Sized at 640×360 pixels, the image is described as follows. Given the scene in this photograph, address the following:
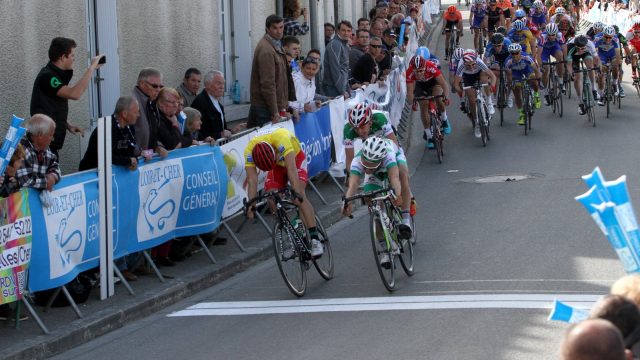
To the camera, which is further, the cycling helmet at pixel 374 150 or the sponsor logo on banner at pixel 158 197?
the cycling helmet at pixel 374 150

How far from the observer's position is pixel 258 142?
10.8 meters

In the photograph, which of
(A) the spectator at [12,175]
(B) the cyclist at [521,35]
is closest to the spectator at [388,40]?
(B) the cyclist at [521,35]

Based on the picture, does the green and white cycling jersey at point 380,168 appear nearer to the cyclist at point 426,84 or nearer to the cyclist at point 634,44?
the cyclist at point 426,84

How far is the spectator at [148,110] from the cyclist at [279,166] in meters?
1.04

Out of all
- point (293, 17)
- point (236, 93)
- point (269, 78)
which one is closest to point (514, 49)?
point (293, 17)

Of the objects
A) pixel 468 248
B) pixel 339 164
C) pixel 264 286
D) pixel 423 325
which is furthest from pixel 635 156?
pixel 423 325

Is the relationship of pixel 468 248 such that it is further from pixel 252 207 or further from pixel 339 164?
pixel 339 164

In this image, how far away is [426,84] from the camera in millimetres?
19781

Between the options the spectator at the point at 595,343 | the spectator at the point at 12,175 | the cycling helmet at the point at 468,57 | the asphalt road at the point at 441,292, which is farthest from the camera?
the cycling helmet at the point at 468,57

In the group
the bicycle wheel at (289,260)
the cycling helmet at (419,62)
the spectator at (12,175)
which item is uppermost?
the cycling helmet at (419,62)

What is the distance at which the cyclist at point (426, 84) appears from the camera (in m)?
19.3

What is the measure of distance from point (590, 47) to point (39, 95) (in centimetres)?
1535

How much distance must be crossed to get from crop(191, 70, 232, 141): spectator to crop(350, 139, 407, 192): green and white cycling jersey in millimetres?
2346

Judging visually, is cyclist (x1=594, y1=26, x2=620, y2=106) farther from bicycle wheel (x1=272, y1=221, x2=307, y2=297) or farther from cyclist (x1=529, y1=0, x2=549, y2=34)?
bicycle wheel (x1=272, y1=221, x2=307, y2=297)
